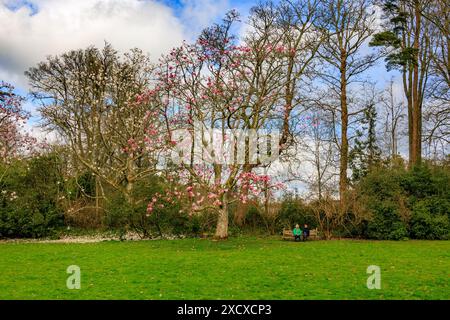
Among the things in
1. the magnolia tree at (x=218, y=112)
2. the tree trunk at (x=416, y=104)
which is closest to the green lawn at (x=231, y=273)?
the magnolia tree at (x=218, y=112)

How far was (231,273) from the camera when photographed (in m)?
10.2

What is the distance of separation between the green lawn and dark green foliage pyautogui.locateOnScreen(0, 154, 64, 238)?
722 cm

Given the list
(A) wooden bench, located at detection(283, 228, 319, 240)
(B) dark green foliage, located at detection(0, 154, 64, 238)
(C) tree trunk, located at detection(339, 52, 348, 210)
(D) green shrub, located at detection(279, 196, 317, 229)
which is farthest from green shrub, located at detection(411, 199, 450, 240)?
(B) dark green foliage, located at detection(0, 154, 64, 238)

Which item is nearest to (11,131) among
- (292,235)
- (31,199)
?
(31,199)

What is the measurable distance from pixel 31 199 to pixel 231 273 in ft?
54.7

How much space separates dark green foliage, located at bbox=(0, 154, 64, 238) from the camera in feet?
73.4

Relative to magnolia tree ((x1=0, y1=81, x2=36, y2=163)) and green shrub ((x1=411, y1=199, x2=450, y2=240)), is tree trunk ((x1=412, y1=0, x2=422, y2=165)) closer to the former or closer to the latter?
green shrub ((x1=411, y1=199, x2=450, y2=240))

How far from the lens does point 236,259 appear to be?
12.8 m

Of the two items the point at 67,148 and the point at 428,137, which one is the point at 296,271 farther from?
the point at 67,148

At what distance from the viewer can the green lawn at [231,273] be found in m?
8.02

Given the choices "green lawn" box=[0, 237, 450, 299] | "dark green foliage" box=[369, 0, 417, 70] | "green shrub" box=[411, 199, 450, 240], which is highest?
"dark green foliage" box=[369, 0, 417, 70]

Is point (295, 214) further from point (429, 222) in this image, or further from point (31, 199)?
point (31, 199)

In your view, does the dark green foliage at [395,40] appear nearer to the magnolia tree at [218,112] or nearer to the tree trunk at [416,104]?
the tree trunk at [416,104]
